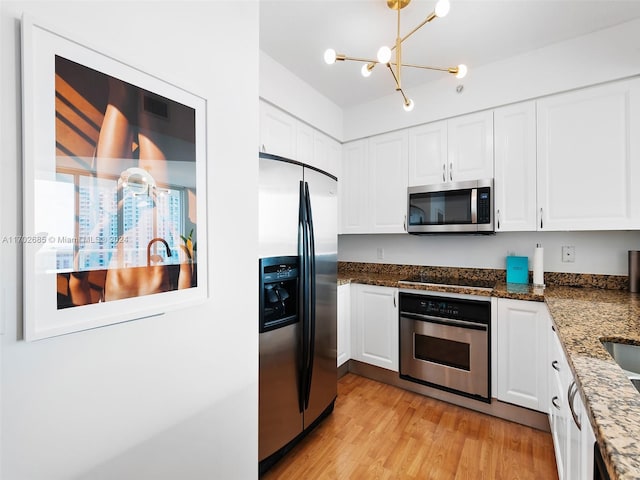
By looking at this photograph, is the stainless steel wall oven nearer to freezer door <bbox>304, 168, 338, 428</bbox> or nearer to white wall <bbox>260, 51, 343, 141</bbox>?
freezer door <bbox>304, 168, 338, 428</bbox>

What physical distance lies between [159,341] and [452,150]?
2535 millimetres

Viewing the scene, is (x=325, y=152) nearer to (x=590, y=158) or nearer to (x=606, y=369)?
(x=590, y=158)

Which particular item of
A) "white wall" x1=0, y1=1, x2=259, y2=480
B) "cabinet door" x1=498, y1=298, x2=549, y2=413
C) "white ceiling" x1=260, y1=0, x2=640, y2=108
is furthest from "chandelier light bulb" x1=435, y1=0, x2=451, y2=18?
"cabinet door" x1=498, y1=298, x2=549, y2=413

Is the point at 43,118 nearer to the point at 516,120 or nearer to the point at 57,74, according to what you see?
the point at 57,74

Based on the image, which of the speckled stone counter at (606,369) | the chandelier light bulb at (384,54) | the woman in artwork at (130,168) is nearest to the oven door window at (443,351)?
the speckled stone counter at (606,369)

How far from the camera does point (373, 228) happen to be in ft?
9.84

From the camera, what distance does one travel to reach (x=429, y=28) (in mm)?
1939

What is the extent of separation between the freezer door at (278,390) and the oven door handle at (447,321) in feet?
3.76

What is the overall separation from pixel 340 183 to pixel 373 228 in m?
0.62

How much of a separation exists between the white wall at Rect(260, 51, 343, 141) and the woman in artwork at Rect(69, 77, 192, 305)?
1.53m

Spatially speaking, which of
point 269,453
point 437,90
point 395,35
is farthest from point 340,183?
point 269,453

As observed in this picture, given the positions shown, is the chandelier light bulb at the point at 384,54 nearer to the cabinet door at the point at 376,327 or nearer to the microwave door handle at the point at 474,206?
the microwave door handle at the point at 474,206

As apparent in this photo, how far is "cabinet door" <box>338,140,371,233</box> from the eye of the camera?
3057 millimetres

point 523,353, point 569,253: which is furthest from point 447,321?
point 569,253
